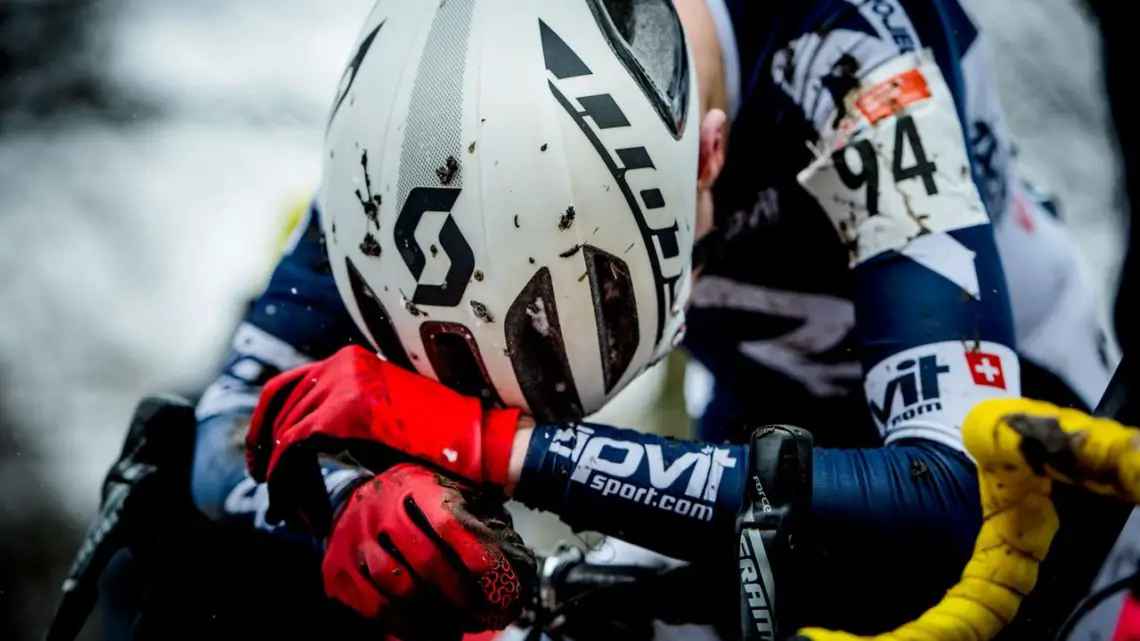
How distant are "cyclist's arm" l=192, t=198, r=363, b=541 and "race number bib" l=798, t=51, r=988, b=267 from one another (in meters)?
0.56

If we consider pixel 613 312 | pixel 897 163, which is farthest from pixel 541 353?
pixel 897 163

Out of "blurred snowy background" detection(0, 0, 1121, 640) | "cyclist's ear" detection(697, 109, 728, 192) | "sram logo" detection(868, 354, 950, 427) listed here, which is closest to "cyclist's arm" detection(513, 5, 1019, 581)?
"sram logo" detection(868, 354, 950, 427)

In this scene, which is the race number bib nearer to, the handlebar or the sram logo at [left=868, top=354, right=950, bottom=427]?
the sram logo at [left=868, top=354, right=950, bottom=427]

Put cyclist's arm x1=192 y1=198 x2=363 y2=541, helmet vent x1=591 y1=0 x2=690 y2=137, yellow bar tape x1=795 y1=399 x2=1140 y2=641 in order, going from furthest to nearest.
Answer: cyclist's arm x1=192 y1=198 x2=363 y2=541 → helmet vent x1=591 y1=0 x2=690 y2=137 → yellow bar tape x1=795 y1=399 x2=1140 y2=641

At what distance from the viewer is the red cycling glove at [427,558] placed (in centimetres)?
81

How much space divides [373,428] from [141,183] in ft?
5.08

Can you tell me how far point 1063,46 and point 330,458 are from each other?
1.64 metres

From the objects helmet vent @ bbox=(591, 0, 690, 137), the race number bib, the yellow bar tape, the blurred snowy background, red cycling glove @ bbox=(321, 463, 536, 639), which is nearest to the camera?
the yellow bar tape

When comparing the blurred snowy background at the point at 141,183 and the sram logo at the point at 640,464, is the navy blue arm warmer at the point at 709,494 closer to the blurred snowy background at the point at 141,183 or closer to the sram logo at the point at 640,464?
the sram logo at the point at 640,464

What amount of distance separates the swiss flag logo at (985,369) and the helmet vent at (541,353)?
1.21 ft

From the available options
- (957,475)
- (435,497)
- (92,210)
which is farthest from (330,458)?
(92,210)

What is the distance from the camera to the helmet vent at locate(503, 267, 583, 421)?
86 cm

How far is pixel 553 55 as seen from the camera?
2.84ft

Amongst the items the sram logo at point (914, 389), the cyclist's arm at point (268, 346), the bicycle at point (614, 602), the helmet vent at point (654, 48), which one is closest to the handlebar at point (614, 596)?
the bicycle at point (614, 602)
